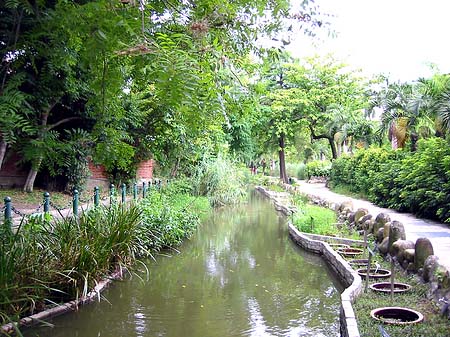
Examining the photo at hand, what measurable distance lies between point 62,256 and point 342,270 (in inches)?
208

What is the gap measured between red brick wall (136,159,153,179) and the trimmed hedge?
1040cm

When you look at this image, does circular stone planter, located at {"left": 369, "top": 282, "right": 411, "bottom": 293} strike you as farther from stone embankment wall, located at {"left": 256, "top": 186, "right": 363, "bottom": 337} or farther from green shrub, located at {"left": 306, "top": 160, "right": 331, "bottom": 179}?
green shrub, located at {"left": 306, "top": 160, "right": 331, "bottom": 179}

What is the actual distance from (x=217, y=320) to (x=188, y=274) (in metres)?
3.03

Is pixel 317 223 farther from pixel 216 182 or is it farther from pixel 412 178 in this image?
pixel 216 182

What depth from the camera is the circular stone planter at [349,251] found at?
1003cm

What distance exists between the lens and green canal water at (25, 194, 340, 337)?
6434mm

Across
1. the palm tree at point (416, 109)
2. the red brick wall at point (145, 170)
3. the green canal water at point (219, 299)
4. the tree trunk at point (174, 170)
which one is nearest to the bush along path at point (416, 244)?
the green canal water at point (219, 299)

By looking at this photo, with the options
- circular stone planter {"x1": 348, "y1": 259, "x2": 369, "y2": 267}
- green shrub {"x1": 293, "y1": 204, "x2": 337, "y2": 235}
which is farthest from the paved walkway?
green shrub {"x1": 293, "y1": 204, "x2": 337, "y2": 235}

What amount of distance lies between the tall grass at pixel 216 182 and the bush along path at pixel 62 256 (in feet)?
41.1

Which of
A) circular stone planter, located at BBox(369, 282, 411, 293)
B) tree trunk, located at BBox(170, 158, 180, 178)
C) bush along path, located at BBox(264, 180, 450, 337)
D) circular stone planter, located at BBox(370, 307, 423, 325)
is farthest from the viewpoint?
tree trunk, located at BBox(170, 158, 180, 178)

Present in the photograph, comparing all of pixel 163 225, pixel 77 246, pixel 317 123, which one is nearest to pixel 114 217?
pixel 77 246

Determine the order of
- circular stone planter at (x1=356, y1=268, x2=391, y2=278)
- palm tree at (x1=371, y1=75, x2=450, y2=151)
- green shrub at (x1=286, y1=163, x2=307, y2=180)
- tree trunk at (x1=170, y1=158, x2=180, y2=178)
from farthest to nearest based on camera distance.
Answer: green shrub at (x1=286, y1=163, x2=307, y2=180), tree trunk at (x1=170, y1=158, x2=180, y2=178), palm tree at (x1=371, y1=75, x2=450, y2=151), circular stone planter at (x1=356, y1=268, x2=391, y2=278)

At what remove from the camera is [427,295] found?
6.75m

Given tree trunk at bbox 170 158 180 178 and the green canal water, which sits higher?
tree trunk at bbox 170 158 180 178
